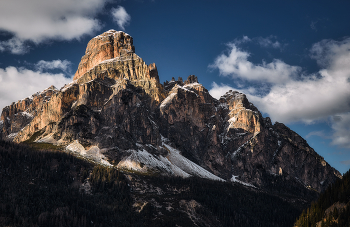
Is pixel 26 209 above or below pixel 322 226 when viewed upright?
above

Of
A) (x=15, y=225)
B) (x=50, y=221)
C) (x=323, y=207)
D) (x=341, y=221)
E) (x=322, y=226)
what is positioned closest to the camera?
(x=341, y=221)

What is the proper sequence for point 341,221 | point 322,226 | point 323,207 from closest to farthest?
point 341,221
point 322,226
point 323,207

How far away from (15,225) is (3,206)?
2017cm

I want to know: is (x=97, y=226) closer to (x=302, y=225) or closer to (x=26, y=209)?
(x=26, y=209)

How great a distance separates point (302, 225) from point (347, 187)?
27.6 m

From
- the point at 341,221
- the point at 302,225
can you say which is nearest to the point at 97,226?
the point at 302,225

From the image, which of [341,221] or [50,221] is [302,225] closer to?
[341,221]

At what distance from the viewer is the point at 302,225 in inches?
6112

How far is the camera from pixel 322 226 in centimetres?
13912

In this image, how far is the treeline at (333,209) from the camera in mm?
133500

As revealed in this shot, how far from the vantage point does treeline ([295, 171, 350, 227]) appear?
134m

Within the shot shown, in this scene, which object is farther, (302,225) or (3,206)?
(3,206)

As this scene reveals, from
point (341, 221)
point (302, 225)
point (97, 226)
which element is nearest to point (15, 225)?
point (97, 226)

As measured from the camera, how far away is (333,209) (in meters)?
145
